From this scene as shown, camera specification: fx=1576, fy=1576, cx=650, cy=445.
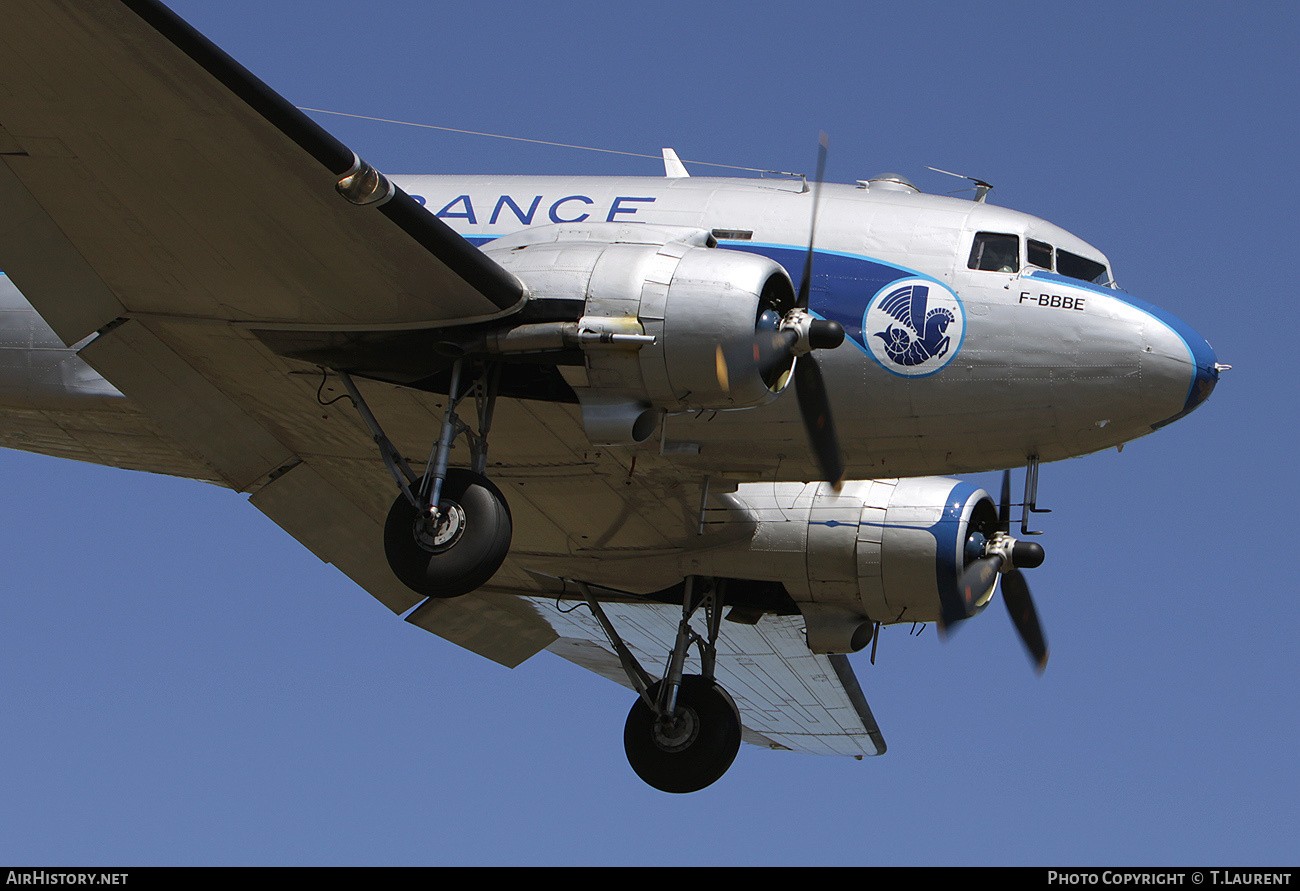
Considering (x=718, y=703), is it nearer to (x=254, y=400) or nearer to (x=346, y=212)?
(x=254, y=400)

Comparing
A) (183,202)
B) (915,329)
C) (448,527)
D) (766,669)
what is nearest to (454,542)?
(448,527)

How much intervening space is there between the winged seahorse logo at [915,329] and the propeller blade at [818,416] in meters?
0.64

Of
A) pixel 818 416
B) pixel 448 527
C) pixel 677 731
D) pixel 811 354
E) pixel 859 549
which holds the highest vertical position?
pixel 811 354

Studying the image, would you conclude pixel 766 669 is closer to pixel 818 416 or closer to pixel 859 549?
pixel 859 549

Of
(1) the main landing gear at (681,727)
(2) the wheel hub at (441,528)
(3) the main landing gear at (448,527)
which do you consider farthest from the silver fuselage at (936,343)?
(1) the main landing gear at (681,727)

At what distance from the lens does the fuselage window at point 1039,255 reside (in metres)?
13.4

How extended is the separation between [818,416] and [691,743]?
4.12 metres

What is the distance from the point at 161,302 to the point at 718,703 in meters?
6.61

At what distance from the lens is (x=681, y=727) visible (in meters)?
15.8

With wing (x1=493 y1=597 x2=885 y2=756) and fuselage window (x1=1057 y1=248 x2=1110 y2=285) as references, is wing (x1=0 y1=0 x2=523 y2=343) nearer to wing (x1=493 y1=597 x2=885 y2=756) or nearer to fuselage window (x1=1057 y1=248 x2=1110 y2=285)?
fuselage window (x1=1057 y1=248 x2=1110 y2=285)

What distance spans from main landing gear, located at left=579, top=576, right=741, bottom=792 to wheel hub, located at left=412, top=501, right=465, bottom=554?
12.8ft

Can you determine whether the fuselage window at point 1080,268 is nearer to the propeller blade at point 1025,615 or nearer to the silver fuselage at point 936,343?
the silver fuselage at point 936,343

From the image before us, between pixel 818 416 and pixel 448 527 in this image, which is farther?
pixel 818 416

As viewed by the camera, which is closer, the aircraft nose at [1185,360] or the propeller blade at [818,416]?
the aircraft nose at [1185,360]
